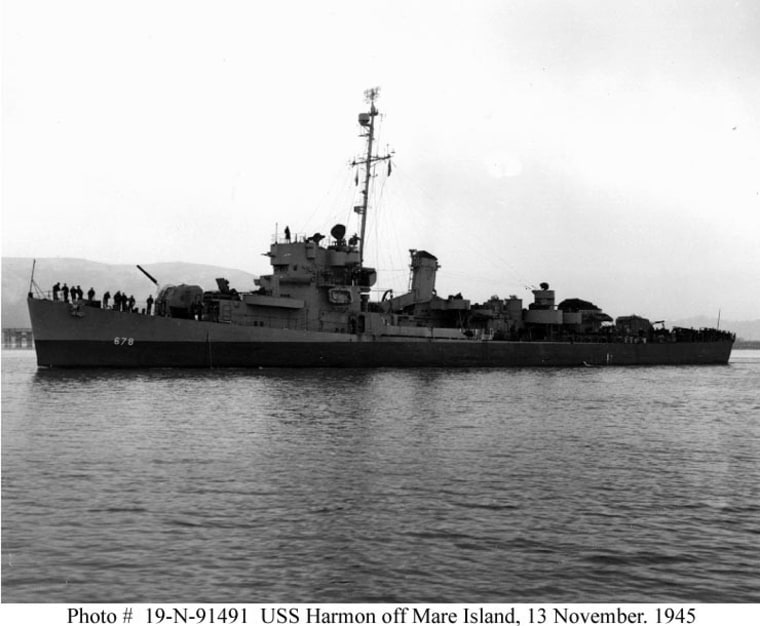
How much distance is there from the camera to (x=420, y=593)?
6883 millimetres

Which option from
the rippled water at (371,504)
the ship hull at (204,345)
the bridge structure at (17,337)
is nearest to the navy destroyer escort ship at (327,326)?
the ship hull at (204,345)

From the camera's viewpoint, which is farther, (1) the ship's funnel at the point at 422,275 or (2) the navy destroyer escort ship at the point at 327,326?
(1) the ship's funnel at the point at 422,275

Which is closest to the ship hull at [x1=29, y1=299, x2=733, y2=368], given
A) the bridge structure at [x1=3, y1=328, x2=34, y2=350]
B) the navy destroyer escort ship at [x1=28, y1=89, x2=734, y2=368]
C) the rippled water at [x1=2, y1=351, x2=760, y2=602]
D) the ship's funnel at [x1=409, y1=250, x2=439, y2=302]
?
the navy destroyer escort ship at [x1=28, y1=89, x2=734, y2=368]

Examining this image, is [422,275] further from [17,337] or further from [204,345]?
[17,337]

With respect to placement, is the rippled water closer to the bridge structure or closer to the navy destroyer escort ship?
the navy destroyer escort ship

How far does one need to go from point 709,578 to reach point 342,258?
102 ft

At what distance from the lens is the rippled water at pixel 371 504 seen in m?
7.20

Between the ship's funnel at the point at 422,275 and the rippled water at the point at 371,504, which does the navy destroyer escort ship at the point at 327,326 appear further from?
the rippled water at the point at 371,504

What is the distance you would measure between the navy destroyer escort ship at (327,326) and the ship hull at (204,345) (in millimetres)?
48

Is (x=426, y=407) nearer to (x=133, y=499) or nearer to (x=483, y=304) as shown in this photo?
(x=133, y=499)

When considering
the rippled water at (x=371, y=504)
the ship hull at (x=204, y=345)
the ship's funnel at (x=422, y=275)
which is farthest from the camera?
the ship's funnel at (x=422, y=275)

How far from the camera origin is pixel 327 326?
37.1 meters

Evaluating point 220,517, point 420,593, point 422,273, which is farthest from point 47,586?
A: point 422,273

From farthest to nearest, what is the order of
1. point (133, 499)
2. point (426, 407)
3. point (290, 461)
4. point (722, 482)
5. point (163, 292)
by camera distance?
point (163, 292) → point (426, 407) → point (290, 461) → point (722, 482) → point (133, 499)
